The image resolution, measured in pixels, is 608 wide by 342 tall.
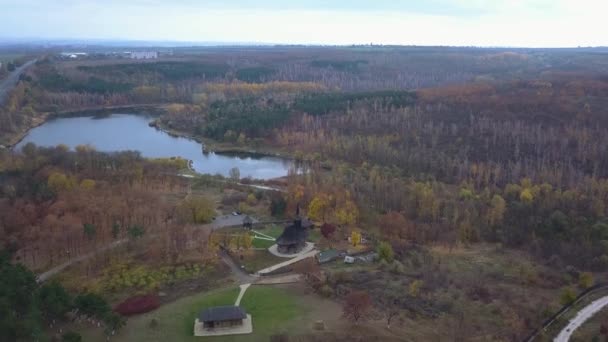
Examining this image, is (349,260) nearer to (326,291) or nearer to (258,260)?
(326,291)

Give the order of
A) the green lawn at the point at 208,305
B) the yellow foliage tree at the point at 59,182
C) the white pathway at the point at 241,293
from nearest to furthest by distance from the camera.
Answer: the green lawn at the point at 208,305 → the white pathway at the point at 241,293 → the yellow foliage tree at the point at 59,182

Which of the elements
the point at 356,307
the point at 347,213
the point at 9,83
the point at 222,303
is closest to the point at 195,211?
the point at 347,213

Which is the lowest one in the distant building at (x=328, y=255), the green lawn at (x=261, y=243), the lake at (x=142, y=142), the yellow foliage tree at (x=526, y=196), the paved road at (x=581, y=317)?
the lake at (x=142, y=142)

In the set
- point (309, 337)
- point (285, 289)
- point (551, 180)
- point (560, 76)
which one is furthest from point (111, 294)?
point (560, 76)

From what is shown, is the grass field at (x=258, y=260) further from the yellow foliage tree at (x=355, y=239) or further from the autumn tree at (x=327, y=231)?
the yellow foliage tree at (x=355, y=239)

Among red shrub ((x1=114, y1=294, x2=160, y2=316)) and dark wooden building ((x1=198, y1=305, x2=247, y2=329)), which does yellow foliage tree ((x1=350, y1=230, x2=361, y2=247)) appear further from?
red shrub ((x1=114, y1=294, x2=160, y2=316))

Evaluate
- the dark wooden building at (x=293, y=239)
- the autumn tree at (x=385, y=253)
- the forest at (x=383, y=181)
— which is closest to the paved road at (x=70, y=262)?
the forest at (x=383, y=181)

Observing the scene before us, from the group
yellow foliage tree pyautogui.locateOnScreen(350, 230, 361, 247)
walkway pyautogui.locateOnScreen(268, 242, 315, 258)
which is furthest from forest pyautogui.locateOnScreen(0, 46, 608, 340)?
walkway pyautogui.locateOnScreen(268, 242, 315, 258)
